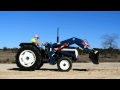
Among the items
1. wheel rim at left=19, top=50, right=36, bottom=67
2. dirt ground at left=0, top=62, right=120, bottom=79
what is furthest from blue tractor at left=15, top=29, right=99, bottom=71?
dirt ground at left=0, top=62, right=120, bottom=79

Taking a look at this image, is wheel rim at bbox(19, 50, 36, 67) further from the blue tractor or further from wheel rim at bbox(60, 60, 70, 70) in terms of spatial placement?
wheel rim at bbox(60, 60, 70, 70)

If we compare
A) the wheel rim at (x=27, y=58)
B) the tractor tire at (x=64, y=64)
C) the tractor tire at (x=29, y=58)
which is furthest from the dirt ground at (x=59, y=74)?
the wheel rim at (x=27, y=58)

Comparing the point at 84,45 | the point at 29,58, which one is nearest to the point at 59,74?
the point at 29,58

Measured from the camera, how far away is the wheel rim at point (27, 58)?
46.3 ft

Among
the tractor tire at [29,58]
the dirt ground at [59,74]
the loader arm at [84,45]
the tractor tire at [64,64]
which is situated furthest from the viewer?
the loader arm at [84,45]

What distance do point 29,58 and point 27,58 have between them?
0.11 m

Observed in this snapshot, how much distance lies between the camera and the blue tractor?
14070 millimetres

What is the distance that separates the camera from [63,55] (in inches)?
582

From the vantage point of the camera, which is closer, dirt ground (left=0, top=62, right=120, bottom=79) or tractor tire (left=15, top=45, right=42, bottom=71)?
dirt ground (left=0, top=62, right=120, bottom=79)

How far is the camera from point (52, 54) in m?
14.6

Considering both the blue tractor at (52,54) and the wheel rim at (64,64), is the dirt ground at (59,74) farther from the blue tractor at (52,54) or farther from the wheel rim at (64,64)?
the blue tractor at (52,54)

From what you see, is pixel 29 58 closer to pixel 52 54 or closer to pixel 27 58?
pixel 27 58
